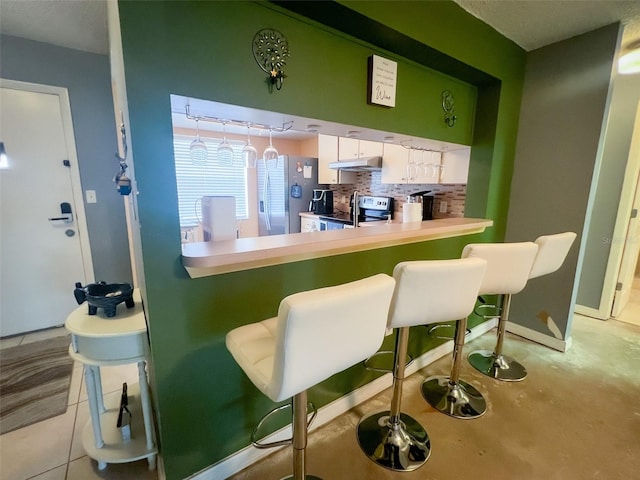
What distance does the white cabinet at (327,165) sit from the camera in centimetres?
416

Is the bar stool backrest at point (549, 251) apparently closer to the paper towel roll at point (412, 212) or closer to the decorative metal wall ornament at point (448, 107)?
the paper towel roll at point (412, 212)

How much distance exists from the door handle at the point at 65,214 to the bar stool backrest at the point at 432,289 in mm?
3180

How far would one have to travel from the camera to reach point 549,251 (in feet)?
6.46

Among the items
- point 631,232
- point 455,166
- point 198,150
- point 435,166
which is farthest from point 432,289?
point 631,232

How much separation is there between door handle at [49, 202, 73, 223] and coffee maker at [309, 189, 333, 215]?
9.62 ft

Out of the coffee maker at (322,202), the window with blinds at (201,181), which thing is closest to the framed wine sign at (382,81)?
the coffee maker at (322,202)

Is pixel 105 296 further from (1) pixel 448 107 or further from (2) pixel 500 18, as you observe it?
(2) pixel 500 18

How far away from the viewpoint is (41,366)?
2.31m

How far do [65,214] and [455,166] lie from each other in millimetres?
3767

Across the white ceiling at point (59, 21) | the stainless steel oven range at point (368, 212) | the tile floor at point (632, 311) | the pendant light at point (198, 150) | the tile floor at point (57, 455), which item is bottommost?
the tile floor at point (57, 455)

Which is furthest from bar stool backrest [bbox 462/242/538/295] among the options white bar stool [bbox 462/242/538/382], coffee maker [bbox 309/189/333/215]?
coffee maker [bbox 309/189/333/215]

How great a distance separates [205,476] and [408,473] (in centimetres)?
101

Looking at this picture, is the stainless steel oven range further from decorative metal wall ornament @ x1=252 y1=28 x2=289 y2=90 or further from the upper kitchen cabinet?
decorative metal wall ornament @ x1=252 y1=28 x2=289 y2=90

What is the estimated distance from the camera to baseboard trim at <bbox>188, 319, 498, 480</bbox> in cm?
143
